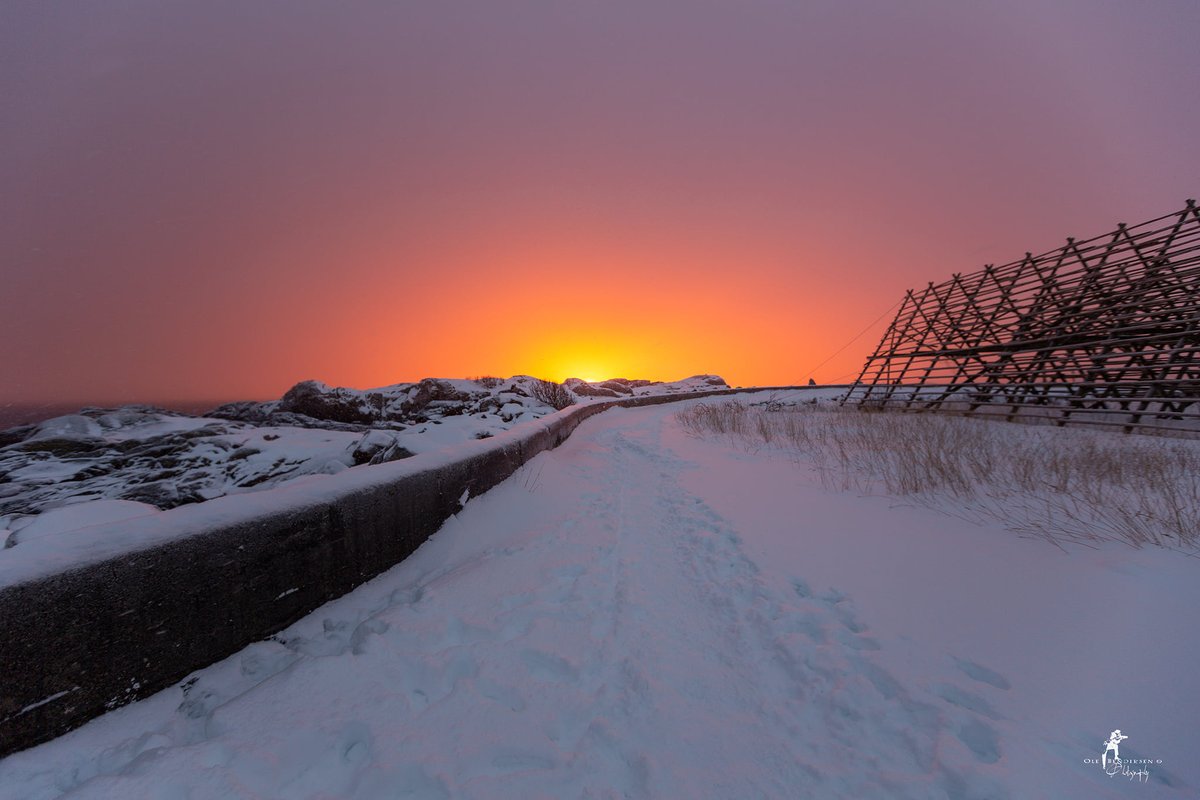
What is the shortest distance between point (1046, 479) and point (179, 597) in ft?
19.5

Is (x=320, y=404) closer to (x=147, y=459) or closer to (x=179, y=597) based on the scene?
(x=147, y=459)

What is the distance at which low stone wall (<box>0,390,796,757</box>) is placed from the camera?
1.28m

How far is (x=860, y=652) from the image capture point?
1963mm

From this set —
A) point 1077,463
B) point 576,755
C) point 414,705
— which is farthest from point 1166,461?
point 414,705

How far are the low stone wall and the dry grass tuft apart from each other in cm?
425

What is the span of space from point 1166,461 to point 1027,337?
655cm

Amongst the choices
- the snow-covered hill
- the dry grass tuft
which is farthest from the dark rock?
the dry grass tuft

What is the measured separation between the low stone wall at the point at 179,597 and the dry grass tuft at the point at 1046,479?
4.25m

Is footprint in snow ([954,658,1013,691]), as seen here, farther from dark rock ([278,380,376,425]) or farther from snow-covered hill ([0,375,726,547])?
dark rock ([278,380,376,425])

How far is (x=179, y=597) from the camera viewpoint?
1.62 m

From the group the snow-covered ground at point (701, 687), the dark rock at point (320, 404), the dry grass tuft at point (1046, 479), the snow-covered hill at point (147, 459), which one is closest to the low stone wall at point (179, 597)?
the snow-covered ground at point (701, 687)

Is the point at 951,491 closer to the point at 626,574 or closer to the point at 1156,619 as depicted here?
the point at 1156,619

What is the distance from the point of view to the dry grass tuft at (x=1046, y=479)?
274cm

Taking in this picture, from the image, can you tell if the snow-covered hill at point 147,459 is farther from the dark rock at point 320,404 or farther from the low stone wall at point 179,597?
the dark rock at point 320,404
